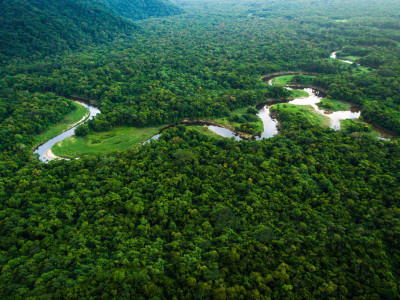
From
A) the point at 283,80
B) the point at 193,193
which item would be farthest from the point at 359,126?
the point at 193,193

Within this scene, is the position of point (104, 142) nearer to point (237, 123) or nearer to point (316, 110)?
point (237, 123)

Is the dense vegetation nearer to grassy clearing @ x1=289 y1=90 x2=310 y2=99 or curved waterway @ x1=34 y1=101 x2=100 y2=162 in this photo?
curved waterway @ x1=34 y1=101 x2=100 y2=162

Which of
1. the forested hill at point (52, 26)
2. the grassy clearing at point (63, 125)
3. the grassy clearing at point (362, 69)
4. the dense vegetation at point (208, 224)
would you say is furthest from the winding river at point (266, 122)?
the forested hill at point (52, 26)

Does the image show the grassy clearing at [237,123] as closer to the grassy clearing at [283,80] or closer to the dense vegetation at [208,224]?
the dense vegetation at [208,224]

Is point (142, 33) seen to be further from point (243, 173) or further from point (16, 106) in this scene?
point (243, 173)

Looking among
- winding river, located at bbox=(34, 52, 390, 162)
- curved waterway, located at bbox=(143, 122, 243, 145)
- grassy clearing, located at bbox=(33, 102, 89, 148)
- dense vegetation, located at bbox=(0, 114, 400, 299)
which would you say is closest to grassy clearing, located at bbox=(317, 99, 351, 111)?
winding river, located at bbox=(34, 52, 390, 162)
